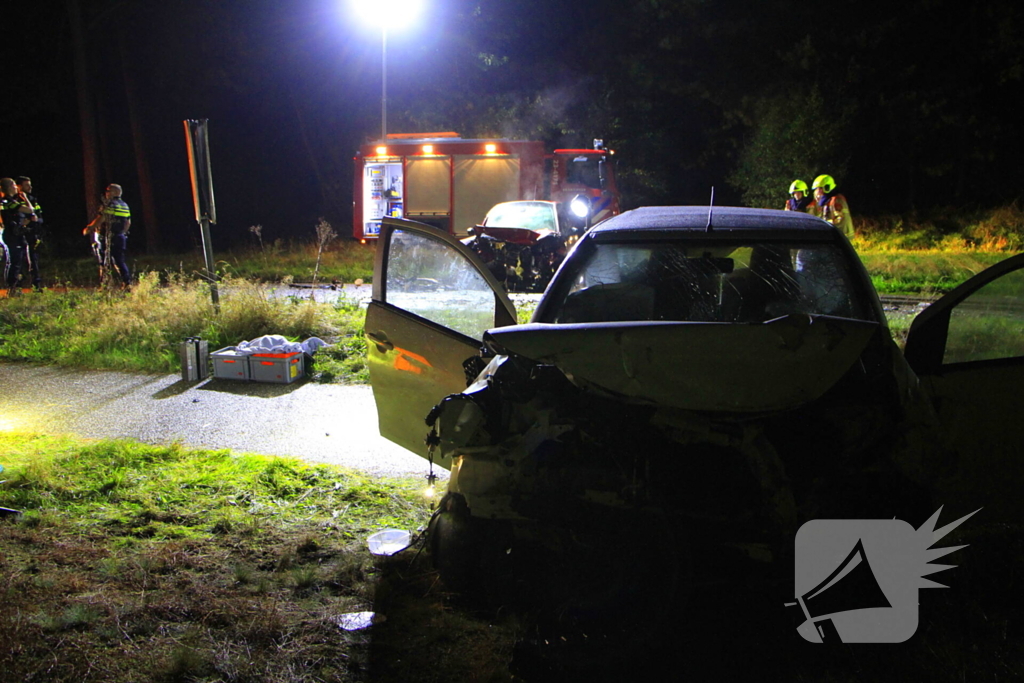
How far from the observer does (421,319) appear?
4.01 meters

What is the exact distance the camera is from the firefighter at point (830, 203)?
1031cm

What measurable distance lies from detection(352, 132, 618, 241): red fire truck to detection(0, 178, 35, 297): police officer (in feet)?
24.6

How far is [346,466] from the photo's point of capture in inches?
199

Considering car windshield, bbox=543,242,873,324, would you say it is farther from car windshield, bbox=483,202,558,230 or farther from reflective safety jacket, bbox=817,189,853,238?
car windshield, bbox=483,202,558,230

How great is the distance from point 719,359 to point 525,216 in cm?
1238

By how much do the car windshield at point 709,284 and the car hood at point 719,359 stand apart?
1.02m

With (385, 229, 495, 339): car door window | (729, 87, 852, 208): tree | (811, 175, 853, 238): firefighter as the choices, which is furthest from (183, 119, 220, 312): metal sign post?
(729, 87, 852, 208): tree

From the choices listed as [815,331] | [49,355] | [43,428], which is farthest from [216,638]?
[49,355]

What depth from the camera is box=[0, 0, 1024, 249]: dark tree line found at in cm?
2617

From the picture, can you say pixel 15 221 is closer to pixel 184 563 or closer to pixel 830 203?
pixel 184 563

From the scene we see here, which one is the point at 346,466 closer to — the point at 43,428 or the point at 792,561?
the point at 43,428

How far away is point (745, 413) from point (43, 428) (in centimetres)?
531

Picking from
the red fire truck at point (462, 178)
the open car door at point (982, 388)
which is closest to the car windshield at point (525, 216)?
the red fire truck at point (462, 178)

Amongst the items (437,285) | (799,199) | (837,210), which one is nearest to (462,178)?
(799,199)
